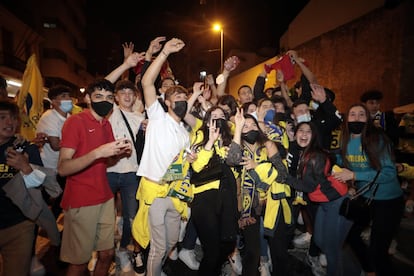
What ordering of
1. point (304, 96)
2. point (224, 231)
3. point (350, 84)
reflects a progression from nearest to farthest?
point (224, 231) < point (304, 96) < point (350, 84)

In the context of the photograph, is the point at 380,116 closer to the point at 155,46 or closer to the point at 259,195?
the point at 259,195

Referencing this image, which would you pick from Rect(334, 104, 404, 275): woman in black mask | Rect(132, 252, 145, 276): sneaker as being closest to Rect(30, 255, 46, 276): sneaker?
Rect(132, 252, 145, 276): sneaker

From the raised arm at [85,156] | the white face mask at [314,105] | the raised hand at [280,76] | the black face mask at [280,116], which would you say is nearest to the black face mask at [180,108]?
the raised arm at [85,156]

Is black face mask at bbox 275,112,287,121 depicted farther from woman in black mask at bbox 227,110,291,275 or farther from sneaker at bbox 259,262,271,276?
sneaker at bbox 259,262,271,276

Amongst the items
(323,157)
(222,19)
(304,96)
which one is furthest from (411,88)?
(222,19)

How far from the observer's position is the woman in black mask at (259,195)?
3.46 meters

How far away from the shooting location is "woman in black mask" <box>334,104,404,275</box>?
3377 mm

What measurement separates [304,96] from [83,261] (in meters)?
5.17

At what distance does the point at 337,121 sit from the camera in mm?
4539

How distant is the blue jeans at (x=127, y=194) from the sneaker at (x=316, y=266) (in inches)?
114

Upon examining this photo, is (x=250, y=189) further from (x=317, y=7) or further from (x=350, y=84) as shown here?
(x=317, y=7)

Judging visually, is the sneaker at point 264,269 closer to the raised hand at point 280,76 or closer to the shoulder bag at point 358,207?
the shoulder bag at point 358,207

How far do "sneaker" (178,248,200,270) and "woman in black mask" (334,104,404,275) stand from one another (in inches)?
91.7

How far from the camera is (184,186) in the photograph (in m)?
3.33
